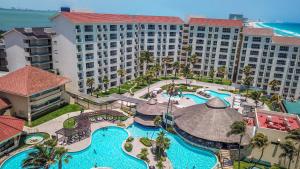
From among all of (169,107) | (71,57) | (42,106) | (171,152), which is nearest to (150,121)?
(169,107)

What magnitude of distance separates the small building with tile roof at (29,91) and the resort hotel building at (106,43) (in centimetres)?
1264

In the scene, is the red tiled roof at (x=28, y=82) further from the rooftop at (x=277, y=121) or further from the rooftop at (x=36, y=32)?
the rooftop at (x=277, y=121)

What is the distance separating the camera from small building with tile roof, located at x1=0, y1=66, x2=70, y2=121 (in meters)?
52.7

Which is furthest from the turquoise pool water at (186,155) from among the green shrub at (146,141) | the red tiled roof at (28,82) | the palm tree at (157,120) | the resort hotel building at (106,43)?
the resort hotel building at (106,43)

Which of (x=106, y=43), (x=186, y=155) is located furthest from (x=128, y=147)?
(x=106, y=43)

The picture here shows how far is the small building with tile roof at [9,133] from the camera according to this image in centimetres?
4175

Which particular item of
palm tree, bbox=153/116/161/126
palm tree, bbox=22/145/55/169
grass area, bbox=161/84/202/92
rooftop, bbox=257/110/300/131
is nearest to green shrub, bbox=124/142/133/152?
palm tree, bbox=153/116/161/126

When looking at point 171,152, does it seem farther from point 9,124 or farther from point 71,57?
point 71,57

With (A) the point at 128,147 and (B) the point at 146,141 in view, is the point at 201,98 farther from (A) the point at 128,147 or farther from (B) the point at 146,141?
(A) the point at 128,147

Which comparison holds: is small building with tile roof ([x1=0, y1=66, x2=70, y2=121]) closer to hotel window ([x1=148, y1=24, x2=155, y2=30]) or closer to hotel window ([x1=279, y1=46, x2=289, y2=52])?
hotel window ([x1=148, y1=24, x2=155, y2=30])

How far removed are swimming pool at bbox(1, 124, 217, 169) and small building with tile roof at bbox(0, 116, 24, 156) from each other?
2.58 meters

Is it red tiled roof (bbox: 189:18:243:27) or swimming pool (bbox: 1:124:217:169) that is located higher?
red tiled roof (bbox: 189:18:243:27)

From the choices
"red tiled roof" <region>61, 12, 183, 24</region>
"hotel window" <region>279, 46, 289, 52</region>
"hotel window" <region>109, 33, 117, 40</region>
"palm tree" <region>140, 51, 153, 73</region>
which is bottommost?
"palm tree" <region>140, 51, 153, 73</region>

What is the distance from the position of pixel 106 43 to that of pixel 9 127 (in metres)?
41.4
